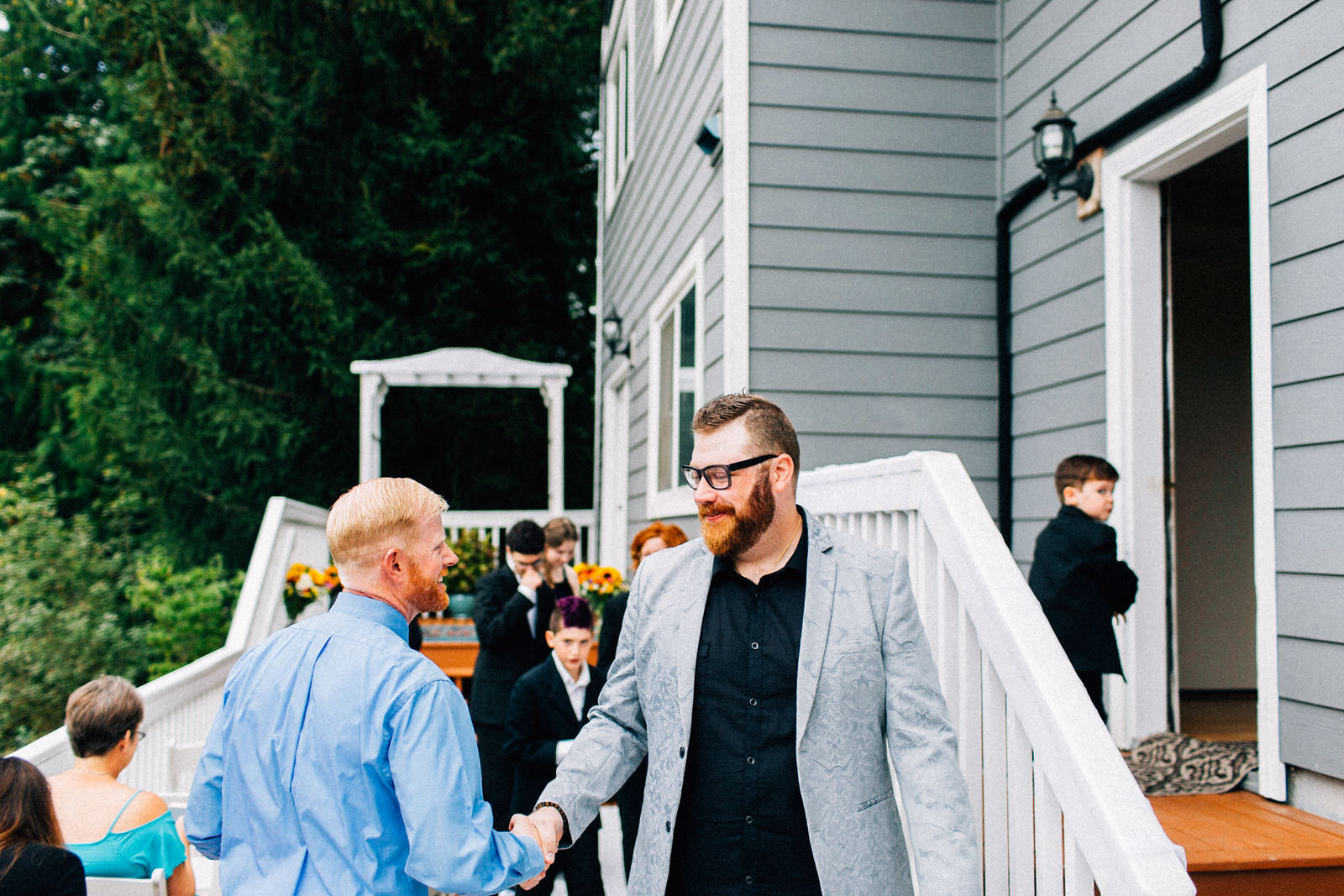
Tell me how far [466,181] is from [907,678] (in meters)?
12.8

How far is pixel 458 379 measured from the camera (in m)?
9.12

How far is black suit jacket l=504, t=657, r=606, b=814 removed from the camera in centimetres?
340

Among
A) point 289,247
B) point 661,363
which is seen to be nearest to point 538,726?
point 661,363

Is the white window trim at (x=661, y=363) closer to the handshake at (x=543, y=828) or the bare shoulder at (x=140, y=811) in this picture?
the bare shoulder at (x=140, y=811)

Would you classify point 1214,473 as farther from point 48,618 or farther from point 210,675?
point 48,618

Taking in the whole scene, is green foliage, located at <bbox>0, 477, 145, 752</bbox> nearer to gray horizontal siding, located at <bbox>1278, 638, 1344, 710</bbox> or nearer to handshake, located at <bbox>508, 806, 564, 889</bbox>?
handshake, located at <bbox>508, 806, 564, 889</bbox>

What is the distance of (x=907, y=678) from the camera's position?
179 cm

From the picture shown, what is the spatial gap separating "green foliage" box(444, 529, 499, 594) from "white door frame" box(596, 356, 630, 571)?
3.76 feet

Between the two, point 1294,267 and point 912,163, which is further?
point 912,163

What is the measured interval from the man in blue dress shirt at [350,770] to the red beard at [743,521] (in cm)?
61

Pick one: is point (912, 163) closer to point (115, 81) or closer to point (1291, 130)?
point (1291, 130)

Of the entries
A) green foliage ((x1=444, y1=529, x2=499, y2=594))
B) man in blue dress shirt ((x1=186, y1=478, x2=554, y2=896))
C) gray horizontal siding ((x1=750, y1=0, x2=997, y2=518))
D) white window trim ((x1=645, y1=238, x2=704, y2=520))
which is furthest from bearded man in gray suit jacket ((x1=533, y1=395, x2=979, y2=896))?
green foliage ((x1=444, y1=529, x2=499, y2=594))

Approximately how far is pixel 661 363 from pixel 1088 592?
384 centimetres

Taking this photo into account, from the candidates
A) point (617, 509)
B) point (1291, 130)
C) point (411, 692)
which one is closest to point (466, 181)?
point (617, 509)
